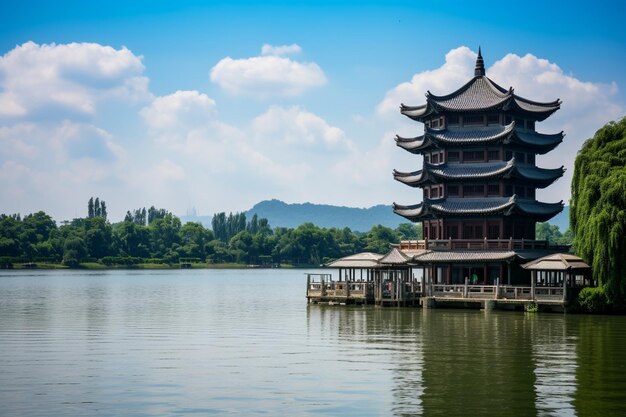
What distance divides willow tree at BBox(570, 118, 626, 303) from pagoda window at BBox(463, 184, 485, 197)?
11078 mm

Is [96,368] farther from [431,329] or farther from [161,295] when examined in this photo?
[161,295]

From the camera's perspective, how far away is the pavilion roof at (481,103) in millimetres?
70312

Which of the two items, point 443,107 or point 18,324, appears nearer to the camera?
point 18,324

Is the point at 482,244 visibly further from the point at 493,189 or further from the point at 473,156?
the point at 473,156

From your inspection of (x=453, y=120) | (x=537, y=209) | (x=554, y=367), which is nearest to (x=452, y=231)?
(x=537, y=209)

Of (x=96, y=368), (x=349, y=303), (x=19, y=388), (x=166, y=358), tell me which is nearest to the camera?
(x=19, y=388)

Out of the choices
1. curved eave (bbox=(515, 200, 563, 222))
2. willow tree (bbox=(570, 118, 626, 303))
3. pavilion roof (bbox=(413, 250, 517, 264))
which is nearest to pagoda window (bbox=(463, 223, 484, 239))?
curved eave (bbox=(515, 200, 563, 222))

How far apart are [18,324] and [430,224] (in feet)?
107

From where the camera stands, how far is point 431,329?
48875mm

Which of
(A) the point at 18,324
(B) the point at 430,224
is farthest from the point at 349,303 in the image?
(A) the point at 18,324

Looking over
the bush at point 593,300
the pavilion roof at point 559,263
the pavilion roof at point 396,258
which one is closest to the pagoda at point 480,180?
the pavilion roof at point 396,258

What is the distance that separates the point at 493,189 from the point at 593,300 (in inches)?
603

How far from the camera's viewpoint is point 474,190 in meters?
70.2

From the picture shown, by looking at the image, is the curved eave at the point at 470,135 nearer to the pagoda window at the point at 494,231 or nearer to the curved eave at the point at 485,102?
A: the curved eave at the point at 485,102
